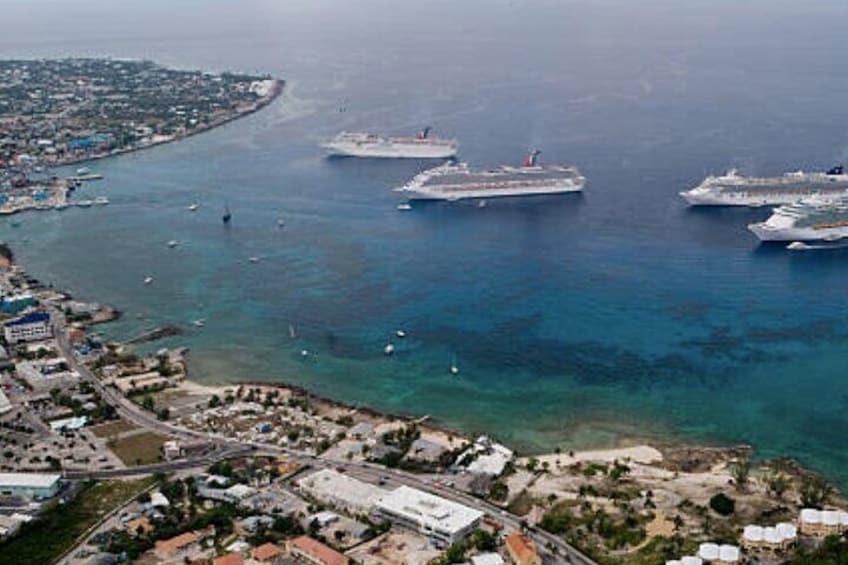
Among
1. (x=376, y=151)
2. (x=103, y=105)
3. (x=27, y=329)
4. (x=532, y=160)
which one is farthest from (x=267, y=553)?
(x=103, y=105)

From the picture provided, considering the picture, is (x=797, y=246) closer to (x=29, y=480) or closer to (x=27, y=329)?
(x=27, y=329)

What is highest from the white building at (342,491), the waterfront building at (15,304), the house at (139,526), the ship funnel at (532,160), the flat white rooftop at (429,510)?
the ship funnel at (532,160)

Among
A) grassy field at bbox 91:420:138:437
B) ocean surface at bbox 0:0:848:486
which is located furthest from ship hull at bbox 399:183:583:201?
grassy field at bbox 91:420:138:437

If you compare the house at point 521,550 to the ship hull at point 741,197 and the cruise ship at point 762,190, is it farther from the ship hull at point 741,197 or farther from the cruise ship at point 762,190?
the cruise ship at point 762,190

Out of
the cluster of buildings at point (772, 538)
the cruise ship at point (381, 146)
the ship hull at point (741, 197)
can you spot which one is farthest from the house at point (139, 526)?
the cruise ship at point (381, 146)

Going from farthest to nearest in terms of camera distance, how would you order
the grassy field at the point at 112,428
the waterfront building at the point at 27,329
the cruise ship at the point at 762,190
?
the cruise ship at the point at 762,190 < the waterfront building at the point at 27,329 < the grassy field at the point at 112,428

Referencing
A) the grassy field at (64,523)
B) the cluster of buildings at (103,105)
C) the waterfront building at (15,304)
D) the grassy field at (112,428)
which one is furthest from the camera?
the cluster of buildings at (103,105)

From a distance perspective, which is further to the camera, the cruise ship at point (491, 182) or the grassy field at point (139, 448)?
the cruise ship at point (491, 182)

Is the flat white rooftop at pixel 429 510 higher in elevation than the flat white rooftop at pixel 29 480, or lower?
higher
